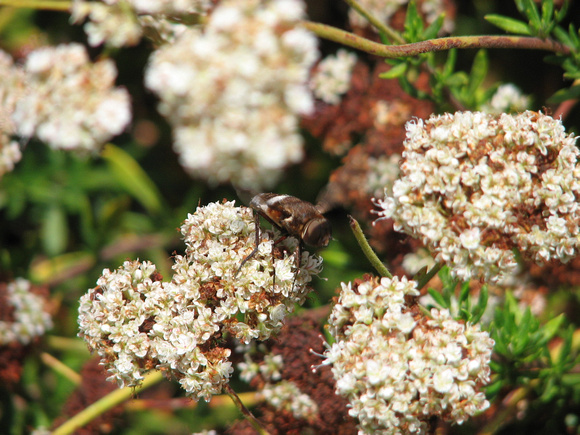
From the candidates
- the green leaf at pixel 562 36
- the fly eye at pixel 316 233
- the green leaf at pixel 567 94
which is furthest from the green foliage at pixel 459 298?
the green leaf at pixel 562 36

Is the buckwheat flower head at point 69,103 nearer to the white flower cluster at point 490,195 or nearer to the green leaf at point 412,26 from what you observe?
the green leaf at point 412,26

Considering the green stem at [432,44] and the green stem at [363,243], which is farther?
the green stem at [432,44]

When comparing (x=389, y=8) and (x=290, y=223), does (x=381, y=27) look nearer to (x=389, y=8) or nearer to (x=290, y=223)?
(x=290, y=223)

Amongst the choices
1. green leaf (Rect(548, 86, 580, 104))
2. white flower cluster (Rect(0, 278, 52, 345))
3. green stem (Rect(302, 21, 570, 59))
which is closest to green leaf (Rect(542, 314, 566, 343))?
green leaf (Rect(548, 86, 580, 104))

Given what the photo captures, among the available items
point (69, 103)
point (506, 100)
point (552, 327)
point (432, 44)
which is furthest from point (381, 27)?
point (69, 103)

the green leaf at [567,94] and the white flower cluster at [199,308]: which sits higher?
the green leaf at [567,94]

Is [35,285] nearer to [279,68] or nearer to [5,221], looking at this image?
[5,221]

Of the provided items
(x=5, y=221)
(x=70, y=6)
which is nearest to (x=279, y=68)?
(x=70, y=6)
